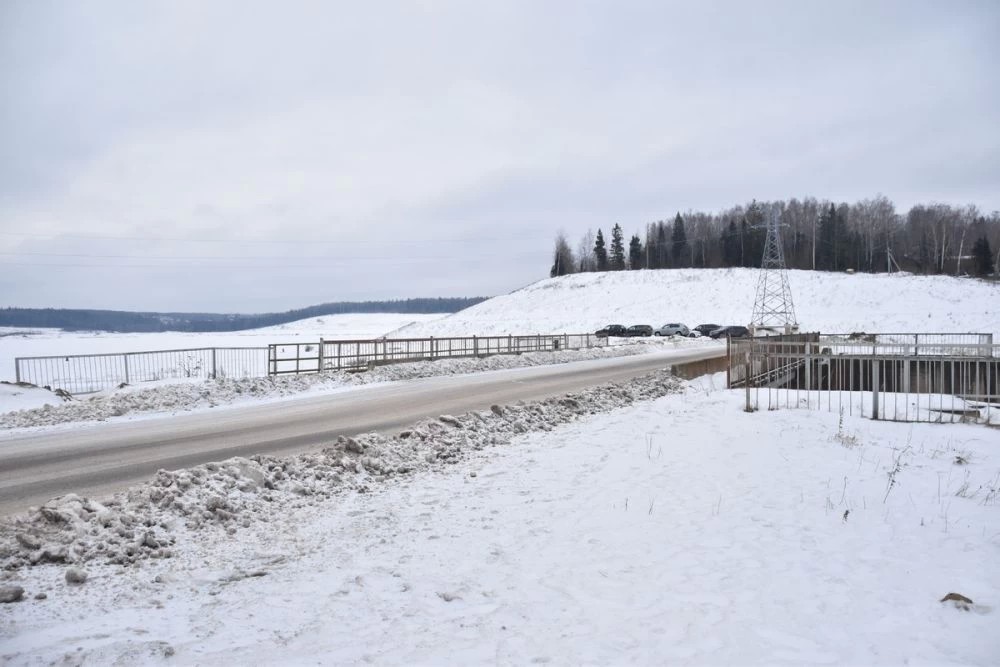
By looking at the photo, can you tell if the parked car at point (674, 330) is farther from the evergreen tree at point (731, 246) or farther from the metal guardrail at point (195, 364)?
the evergreen tree at point (731, 246)

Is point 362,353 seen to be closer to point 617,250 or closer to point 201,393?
point 201,393

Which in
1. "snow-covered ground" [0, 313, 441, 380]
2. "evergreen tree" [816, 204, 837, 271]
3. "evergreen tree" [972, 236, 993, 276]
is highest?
"evergreen tree" [816, 204, 837, 271]

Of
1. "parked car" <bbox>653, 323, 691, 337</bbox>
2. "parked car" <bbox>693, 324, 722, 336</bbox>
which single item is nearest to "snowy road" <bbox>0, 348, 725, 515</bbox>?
"parked car" <bbox>653, 323, 691, 337</bbox>

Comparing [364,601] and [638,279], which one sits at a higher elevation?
[638,279]

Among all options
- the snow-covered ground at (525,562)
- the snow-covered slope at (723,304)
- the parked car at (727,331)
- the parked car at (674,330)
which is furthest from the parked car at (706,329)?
the snow-covered ground at (525,562)

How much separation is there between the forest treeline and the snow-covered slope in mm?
14370

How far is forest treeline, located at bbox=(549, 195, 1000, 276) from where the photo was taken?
318 ft

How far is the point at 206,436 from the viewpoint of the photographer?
11.2 meters

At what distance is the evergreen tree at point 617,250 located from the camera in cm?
13125

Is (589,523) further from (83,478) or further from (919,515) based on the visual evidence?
(83,478)

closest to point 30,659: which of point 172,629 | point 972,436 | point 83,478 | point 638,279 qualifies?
point 172,629

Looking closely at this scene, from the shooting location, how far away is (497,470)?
8.33 m

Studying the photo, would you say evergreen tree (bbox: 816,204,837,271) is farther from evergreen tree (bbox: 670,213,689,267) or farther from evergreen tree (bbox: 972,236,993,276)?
evergreen tree (bbox: 670,213,689,267)

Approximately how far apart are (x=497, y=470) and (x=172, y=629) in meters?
4.88
